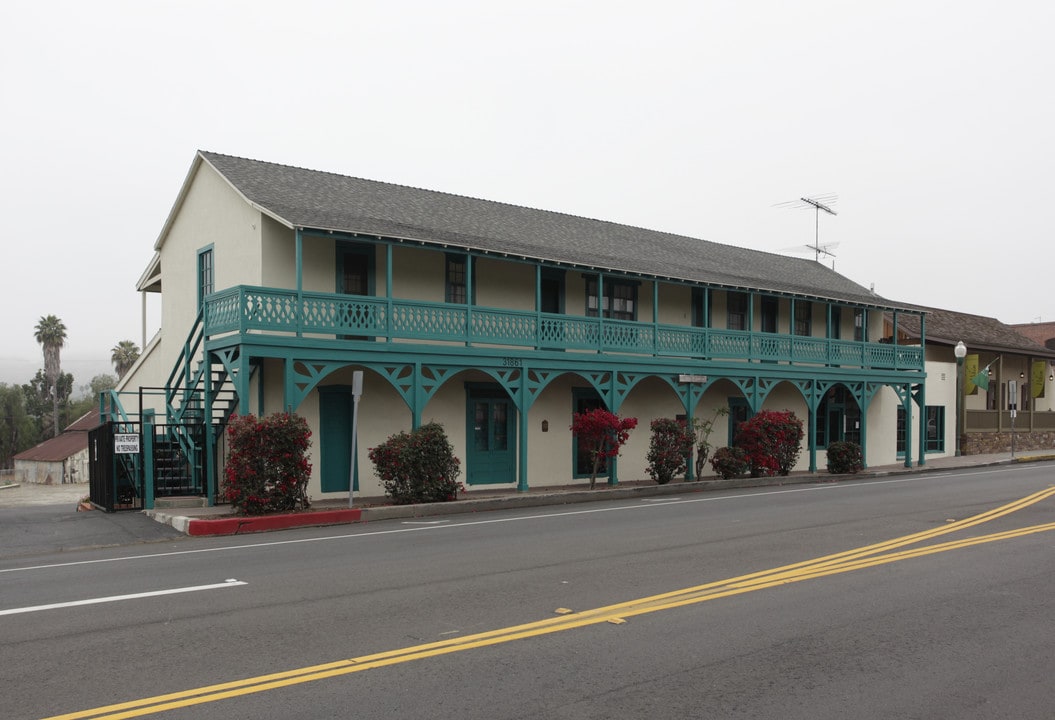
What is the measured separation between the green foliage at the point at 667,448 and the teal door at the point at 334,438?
25.1 feet

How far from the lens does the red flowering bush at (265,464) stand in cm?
1514

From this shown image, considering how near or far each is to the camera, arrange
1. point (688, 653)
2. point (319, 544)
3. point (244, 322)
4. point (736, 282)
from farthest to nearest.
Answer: point (736, 282) → point (244, 322) → point (319, 544) → point (688, 653)

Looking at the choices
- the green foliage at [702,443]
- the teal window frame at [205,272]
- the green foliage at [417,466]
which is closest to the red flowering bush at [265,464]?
the green foliage at [417,466]

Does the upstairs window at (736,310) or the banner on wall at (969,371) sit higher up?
the upstairs window at (736,310)

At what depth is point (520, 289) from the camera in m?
22.5

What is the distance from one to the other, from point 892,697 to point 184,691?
4552 mm

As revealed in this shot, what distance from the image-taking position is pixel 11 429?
84.2 m

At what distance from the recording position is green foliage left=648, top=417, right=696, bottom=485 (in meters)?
22.5

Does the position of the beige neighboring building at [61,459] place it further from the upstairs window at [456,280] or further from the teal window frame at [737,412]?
the teal window frame at [737,412]

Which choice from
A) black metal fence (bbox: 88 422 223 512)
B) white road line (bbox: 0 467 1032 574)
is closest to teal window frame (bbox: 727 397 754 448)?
white road line (bbox: 0 467 1032 574)

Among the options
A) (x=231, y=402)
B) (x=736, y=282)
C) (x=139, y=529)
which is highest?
(x=736, y=282)

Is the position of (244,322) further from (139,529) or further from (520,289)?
(520,289)

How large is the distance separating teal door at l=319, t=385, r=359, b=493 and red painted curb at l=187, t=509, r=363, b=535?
3409mm

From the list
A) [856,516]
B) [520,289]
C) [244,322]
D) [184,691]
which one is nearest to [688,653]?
[184,691]
